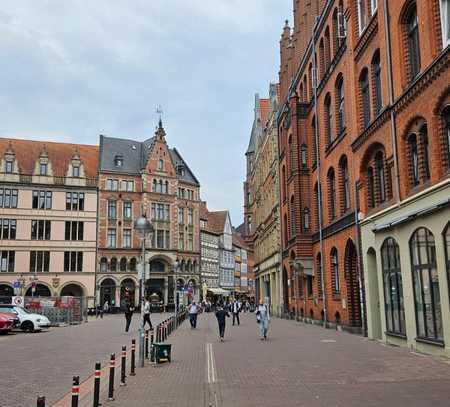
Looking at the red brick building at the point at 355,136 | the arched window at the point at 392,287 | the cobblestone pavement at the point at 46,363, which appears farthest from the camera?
the arched window at the point at 392,287

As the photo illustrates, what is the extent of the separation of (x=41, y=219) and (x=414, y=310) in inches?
2048

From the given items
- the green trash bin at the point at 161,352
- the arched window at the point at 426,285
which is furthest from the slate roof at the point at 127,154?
the arched window at the point at 426,285

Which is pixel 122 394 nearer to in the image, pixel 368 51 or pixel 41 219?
pixel 368 51

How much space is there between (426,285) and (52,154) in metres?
57.4

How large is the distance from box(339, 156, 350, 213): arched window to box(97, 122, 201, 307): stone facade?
127ft

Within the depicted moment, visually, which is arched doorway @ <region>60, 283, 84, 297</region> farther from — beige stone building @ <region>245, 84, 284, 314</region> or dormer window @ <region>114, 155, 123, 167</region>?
beige stone building @ <region>245, 84, 284, 314</region>

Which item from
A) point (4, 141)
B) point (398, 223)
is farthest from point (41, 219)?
point (398, 223)

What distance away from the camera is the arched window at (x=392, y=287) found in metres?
18.1

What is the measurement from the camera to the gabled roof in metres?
63.2

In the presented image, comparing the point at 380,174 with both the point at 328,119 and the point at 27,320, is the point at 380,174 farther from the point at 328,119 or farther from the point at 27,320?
the point at 27,320

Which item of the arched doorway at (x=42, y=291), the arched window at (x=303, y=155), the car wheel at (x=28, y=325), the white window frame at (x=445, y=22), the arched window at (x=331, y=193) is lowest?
the car wheel at (x=28, y=325)

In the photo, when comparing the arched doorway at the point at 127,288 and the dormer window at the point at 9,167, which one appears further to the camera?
the arched doorway at the point at 127,288

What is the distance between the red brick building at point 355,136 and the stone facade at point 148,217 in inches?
1176

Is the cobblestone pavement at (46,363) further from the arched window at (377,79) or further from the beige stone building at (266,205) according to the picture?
the beige stone building at (266,205)
